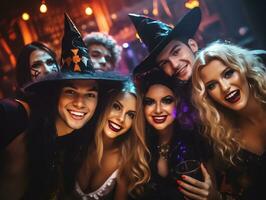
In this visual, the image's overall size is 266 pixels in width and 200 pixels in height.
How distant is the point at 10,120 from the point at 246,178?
7.15 ft

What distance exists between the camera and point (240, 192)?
7.43ft

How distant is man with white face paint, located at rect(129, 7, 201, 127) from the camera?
2.52 m

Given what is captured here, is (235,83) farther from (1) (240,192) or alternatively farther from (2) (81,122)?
(2) (81,122)

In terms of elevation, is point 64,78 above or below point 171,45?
below

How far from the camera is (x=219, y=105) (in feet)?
8.01

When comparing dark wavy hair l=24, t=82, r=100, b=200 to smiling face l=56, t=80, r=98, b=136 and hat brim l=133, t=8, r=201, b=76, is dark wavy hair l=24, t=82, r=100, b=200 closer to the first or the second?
smiling face l=56, t=80, r=98, b=136

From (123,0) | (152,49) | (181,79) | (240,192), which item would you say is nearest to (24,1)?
(123,0)

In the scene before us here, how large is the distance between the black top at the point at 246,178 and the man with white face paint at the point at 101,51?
2.22 metres

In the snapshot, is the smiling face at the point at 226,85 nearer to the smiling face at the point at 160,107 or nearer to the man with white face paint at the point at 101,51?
the smiling face at the point at 160,107

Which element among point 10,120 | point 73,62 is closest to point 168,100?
point 73,62

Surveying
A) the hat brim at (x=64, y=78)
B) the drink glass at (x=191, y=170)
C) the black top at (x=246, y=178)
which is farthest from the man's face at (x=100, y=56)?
the black top at (x=246, y=178)

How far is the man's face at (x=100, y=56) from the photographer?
11.7 feet

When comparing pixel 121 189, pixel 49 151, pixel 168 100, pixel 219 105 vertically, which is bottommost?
pixel 121 189

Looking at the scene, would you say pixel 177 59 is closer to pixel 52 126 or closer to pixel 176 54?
pixel 176 54
